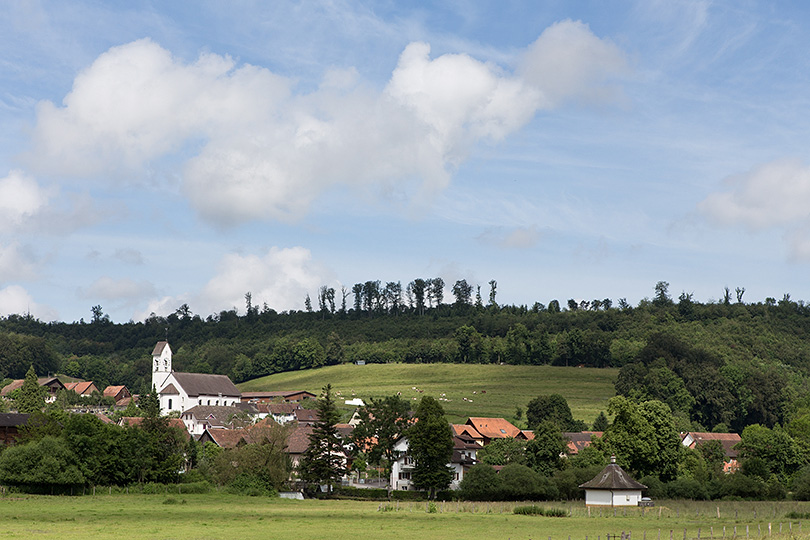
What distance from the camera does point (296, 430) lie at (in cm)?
9844

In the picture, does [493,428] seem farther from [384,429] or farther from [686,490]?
[686,490]

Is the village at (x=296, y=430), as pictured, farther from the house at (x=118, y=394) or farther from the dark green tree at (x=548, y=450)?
the dark green tree at (x=548, y=450)

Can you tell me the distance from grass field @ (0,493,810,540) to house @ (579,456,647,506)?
1597 millimetres

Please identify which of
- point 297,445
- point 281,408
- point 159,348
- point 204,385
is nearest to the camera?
point 297,445

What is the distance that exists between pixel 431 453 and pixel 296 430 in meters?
25.3

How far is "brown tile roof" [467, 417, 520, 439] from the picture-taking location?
121838 mm

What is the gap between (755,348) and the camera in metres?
186

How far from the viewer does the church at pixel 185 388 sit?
6624 inches

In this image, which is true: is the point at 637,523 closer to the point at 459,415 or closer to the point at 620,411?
the point at 620,411

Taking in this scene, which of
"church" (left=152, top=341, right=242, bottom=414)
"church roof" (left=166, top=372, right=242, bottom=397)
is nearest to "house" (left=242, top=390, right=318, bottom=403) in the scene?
"church" (left=152, top=341, right=242, bottom=414)

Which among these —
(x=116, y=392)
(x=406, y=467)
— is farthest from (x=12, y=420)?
(x=116, y=392)

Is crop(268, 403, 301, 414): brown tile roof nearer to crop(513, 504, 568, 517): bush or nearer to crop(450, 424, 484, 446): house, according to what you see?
crop(450, 424, 484, 446): house

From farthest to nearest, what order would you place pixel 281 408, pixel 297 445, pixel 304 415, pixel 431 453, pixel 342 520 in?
pixel 281 408 → pixel 304 415 → pixel 297 445 → pixel 431 453 → pixel 342 520

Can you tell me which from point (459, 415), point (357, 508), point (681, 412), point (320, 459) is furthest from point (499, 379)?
point (357, 508)
